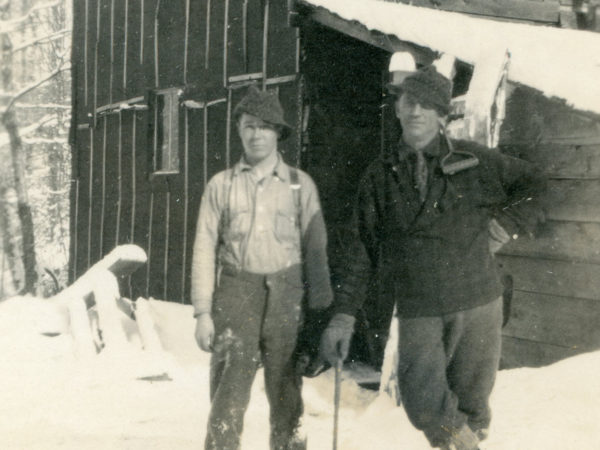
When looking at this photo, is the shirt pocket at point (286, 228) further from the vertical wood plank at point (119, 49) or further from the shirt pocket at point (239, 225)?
the vertical wood plank at point (119, 49)

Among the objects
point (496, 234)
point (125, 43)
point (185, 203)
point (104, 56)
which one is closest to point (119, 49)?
point (125, 43)

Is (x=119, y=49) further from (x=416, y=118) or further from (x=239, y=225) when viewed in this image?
(x=416, y=118)

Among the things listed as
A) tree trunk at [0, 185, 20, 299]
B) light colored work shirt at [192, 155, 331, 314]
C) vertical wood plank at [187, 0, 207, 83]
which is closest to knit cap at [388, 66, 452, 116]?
light colored work shirt at [192, 155, 331, 314]

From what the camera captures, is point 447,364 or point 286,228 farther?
point 286,228

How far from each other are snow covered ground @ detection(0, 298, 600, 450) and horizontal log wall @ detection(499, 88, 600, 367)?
30cm

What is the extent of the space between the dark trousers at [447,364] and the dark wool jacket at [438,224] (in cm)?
7

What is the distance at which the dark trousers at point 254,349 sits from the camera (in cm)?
401

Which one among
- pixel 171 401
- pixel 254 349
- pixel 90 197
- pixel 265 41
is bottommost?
pixel 171 401

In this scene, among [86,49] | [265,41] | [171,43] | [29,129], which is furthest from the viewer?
[29,129]

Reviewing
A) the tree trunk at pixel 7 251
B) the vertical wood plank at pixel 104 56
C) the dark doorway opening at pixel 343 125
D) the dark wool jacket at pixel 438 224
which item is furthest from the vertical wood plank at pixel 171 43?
the tree trunk at pixel 7 251

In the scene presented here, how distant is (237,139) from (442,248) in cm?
507

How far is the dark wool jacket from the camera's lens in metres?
3.59

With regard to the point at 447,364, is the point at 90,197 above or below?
below

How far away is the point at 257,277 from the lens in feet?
13.2
